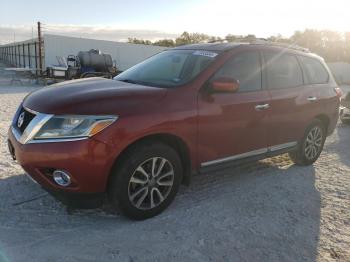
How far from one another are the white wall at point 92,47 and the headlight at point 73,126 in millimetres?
27370

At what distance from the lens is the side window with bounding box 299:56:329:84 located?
600 centimetres

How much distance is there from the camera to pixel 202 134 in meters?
4.32

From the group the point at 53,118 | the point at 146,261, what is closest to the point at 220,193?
the point at 146,261

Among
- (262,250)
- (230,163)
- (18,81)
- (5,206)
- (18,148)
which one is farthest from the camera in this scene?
(18,81)

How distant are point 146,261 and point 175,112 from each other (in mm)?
1484

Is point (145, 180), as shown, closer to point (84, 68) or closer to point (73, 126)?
point (73, 126)

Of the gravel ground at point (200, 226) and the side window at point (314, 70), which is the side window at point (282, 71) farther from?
the gravel ground at point (200, 226)

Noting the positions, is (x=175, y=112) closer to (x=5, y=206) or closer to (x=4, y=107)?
(x=5, y=206)

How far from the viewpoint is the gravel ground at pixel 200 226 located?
136 inches

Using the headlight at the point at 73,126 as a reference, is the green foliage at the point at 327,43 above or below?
above

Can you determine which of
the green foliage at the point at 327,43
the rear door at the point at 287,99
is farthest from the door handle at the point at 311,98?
the green foliage at the point at 327,43

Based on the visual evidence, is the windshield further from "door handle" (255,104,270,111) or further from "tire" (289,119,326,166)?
"tire" (289,119,326,166)

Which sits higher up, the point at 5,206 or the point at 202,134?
the point at 202,134

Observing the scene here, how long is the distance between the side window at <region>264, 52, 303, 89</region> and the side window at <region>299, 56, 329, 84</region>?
0.23 m
